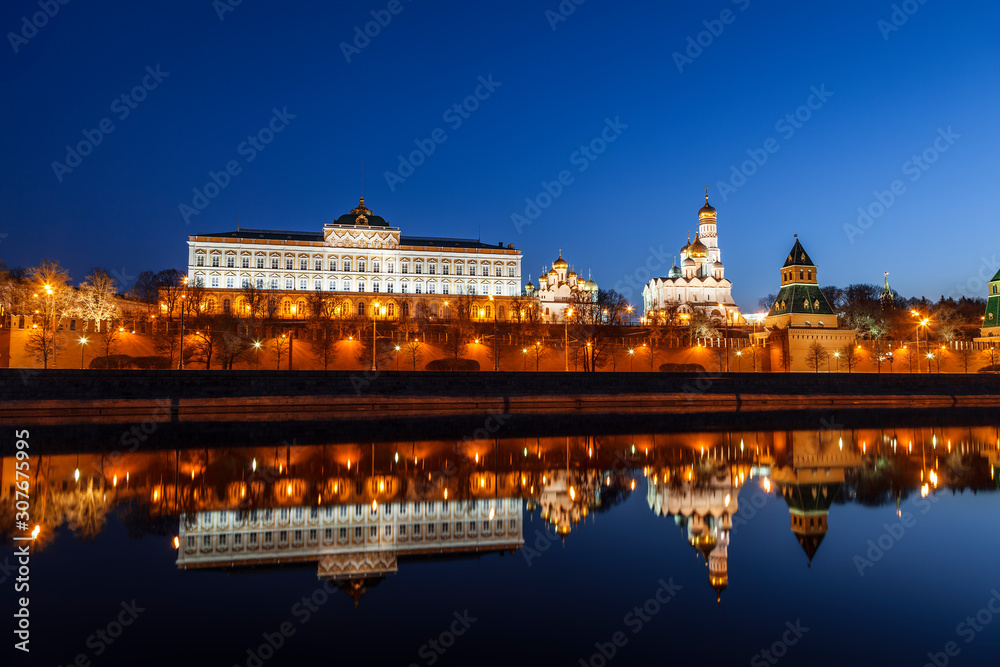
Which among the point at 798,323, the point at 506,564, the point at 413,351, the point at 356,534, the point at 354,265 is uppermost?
the point at 354,265

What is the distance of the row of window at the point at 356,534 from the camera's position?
378 inches

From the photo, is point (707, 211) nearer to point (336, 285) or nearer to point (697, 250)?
point (697, 250)

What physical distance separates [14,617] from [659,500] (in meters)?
9.96

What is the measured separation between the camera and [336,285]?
8719 cm

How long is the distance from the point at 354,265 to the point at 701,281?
49.1 meters

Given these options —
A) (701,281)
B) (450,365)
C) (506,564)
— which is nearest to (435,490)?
(506,564)

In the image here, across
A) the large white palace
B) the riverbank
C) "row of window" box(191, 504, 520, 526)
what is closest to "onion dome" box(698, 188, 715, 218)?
the large white palace

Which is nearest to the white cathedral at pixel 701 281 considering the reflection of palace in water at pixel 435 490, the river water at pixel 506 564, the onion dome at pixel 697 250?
the onion dome at pixel 697 250

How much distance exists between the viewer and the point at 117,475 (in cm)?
1500

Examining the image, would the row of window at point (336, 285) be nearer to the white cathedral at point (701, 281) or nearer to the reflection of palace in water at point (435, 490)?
the white cathedral at point (701, 281)

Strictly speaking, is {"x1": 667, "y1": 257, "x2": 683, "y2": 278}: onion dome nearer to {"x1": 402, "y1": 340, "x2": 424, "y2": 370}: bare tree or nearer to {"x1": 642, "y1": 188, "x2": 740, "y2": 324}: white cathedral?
{"x1": 642, "y1": 188, "x2": 740, "y2": 324}: white cathedral

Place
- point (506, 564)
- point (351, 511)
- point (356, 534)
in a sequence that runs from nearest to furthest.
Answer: point (506, 564), point (356, 534), point (351, 511)

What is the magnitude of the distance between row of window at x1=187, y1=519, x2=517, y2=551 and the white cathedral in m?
86.9

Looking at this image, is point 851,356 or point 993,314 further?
point 993,314
